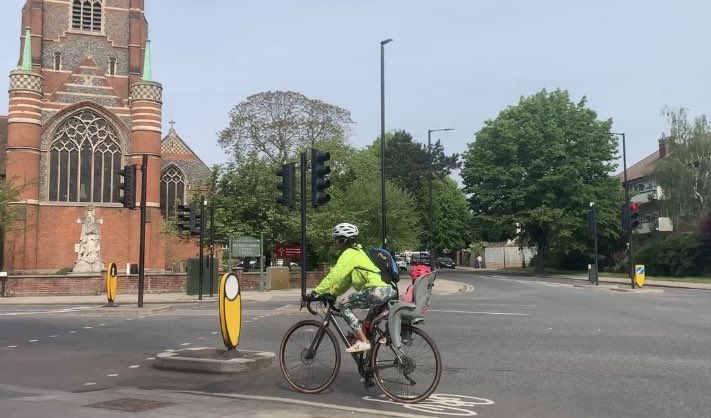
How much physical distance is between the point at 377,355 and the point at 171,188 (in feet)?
171

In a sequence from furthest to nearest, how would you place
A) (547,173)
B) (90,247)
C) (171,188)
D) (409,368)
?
(171,188)
(547,173)
(90,247)
(409,368)

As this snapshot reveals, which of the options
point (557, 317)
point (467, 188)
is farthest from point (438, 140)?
point (557, 317)

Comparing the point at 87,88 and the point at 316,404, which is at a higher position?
the point at 87,88

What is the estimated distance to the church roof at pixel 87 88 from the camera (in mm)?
46219

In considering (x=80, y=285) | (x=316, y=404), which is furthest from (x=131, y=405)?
(x=80, y=285)

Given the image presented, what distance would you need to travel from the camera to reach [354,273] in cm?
640

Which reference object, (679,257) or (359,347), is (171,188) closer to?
(679,257)

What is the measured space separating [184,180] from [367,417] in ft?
174

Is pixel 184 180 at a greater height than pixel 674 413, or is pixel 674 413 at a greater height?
pixel 184 180

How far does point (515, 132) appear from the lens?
50.9 m

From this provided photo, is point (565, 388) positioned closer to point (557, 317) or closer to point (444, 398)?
point (444, 398)

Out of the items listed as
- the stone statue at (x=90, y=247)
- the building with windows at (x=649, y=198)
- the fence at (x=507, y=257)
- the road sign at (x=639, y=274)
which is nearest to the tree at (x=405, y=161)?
the fence at (x=507, y=257)

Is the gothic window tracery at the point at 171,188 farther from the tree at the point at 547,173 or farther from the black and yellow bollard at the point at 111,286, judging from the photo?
the black and yellow bollard at the point at 111,286

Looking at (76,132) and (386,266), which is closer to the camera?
(386,266)
